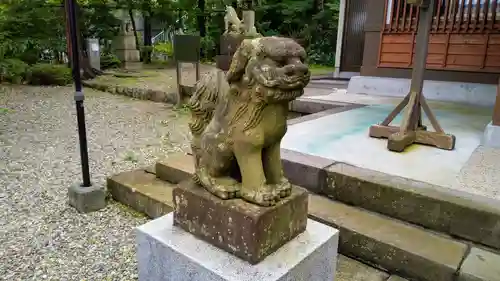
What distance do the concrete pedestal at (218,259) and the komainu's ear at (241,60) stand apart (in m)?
0.66

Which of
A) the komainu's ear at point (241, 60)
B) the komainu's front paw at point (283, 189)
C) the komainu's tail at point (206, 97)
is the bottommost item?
the komainu's front paw at point (283, 189)

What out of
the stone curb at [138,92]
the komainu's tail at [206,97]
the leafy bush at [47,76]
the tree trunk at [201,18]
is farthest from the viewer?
the tree trunk at [201,18]

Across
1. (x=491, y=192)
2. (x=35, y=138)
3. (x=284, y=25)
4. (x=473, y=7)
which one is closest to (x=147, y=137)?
(x=35, y=138)

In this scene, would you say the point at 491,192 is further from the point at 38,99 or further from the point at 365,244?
the point at 38,99

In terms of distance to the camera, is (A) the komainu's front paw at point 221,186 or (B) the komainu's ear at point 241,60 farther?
(A) the komainu's front paw at point 221,186

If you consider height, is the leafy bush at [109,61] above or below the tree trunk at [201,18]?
below

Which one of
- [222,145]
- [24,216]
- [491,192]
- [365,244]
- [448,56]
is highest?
[448,56]

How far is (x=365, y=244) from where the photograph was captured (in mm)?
1893

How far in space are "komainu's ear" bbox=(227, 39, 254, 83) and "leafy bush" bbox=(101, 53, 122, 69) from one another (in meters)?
10.3

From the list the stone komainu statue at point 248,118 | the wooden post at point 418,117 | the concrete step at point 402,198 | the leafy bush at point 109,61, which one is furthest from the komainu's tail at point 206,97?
the leafy bush at point 109,61

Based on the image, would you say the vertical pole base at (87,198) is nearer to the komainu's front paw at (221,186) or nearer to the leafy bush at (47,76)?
the komainu's front paw at (221,186)

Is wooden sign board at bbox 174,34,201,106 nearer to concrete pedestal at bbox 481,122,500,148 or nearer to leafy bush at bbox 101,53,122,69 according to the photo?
concrete pedestal at bbox 481,122,500,148

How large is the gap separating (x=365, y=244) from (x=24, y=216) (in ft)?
7.25

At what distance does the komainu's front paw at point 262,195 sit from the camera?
54.3 inches
